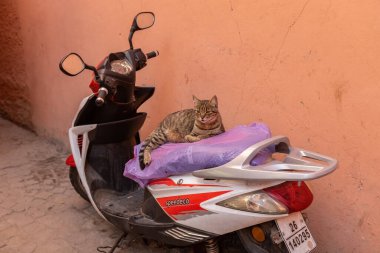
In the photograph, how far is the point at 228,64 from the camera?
267 cm

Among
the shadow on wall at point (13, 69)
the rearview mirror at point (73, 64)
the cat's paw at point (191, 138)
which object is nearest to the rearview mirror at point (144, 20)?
the rearview mirror at point (73, 64)

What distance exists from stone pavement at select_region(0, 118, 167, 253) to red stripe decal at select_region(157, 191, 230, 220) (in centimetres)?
67

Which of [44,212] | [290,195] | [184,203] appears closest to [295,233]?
[290,195]

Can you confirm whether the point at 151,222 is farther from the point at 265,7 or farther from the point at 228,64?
the point at 265,7

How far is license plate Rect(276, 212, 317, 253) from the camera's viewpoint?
1.75m

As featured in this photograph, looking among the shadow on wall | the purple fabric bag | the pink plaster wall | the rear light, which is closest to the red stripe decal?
the purple fabric bag

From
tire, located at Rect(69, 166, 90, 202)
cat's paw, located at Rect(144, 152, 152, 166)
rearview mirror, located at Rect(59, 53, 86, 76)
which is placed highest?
rearview mirror, located at Rect(59, 53, 86, 76)

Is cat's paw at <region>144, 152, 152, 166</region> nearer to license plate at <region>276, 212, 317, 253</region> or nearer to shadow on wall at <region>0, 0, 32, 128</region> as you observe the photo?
license plate at <region>276, 212, 317, 253</region>

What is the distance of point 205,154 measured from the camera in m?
1.88

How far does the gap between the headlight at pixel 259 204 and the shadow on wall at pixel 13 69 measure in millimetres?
3691

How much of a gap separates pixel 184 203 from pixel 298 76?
39.5 inches

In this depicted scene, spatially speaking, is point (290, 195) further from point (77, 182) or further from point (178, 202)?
point (77, 182)

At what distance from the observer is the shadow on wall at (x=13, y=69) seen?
462cm

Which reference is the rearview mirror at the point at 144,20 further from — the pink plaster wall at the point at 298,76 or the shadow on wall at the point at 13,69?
the shadow on wall at the point at 13,69
